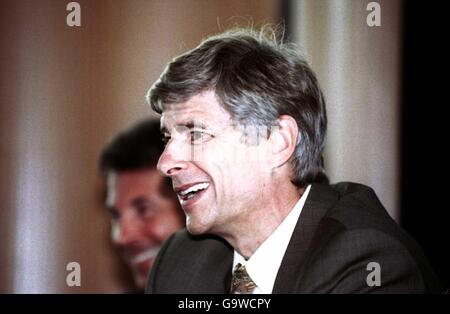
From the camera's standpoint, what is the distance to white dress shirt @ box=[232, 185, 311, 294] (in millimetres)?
1415

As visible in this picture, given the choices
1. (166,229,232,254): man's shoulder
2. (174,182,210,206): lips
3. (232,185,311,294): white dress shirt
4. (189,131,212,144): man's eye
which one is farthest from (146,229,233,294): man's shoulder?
(189,131,212,144): man's eye

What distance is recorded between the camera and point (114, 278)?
1.83 metres

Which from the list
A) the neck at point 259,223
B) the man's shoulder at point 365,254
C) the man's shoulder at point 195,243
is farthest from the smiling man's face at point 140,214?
the man's shoulder at point 365,254

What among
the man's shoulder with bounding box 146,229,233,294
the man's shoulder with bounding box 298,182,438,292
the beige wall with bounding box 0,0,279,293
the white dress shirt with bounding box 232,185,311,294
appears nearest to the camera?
the man's shoulder with bounding box 298,182,438,292

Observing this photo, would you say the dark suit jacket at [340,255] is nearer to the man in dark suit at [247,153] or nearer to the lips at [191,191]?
the man in dark suit at [247,153]

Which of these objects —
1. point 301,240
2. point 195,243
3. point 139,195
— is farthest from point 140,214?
point 301,240

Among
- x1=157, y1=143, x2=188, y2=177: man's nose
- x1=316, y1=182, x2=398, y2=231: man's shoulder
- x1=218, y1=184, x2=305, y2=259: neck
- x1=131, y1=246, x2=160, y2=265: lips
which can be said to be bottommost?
x1=131, y1=246, x2=160, y2=265: lips

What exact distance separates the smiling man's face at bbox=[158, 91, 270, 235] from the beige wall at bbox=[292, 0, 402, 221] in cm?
31

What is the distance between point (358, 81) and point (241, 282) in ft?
2.09

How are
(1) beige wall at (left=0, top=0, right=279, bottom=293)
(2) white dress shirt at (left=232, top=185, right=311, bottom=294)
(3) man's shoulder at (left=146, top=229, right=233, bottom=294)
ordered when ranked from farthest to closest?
(1) beige wall at (left=0, top=0, right=279, bottom=293), (3) man's shoulder at (left=146, top=229, right=233, bottom=294), (2) white dress shirt at (left=232, top=185, right=311, bottom=294)

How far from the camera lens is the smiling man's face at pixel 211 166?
143 centimetres

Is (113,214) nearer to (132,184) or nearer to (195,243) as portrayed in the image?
(132,184)

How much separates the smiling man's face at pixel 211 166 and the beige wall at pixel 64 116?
0.37 m

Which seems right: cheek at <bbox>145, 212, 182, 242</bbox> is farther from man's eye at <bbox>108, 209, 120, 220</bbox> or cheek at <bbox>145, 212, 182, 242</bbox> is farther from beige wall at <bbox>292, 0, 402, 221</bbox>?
beige wall at <bbox>292, 0, 402, 221</bbox>
